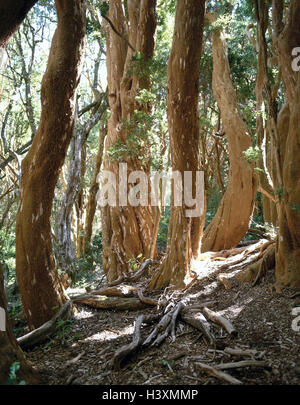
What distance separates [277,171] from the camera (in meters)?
4.56

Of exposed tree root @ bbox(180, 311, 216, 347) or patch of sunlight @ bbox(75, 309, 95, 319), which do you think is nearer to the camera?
exposed tree root @ bbox(180, 311, 216, 347)

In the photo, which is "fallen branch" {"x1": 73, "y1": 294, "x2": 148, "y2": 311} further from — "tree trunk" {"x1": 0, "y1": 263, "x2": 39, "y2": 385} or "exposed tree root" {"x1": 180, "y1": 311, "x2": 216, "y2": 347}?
"tree trunk" {"x1": 0, "y1": 263, "x2": 39, "y2": 385}

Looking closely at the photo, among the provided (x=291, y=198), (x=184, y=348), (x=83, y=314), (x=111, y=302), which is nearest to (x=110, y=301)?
(x=111, y=302)

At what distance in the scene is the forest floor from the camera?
2871mm

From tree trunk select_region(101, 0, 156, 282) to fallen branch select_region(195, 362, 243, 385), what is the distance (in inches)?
197

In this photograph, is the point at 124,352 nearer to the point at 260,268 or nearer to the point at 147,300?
the point at 147,300

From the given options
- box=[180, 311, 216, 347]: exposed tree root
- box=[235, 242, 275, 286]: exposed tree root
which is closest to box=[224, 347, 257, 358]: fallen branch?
box=[180, 311, 216, 347]: exposed tree root

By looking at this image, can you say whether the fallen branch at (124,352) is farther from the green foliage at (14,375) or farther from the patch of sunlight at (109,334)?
the green foliage at (14,375)

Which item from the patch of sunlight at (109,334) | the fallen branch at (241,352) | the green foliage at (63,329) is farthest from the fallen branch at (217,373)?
the green foliage at (63,329)

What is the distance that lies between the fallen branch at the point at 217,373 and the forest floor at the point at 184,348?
1.4 inches

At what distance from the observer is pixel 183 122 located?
551 centimetres

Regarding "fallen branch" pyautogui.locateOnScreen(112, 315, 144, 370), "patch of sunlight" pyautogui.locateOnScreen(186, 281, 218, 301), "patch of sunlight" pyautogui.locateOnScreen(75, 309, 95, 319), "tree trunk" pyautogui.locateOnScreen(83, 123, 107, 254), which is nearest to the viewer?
"fallen branch" pyautogui.locateOnScreen(112, 315, 144, 370)

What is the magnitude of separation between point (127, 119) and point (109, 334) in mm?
5018
